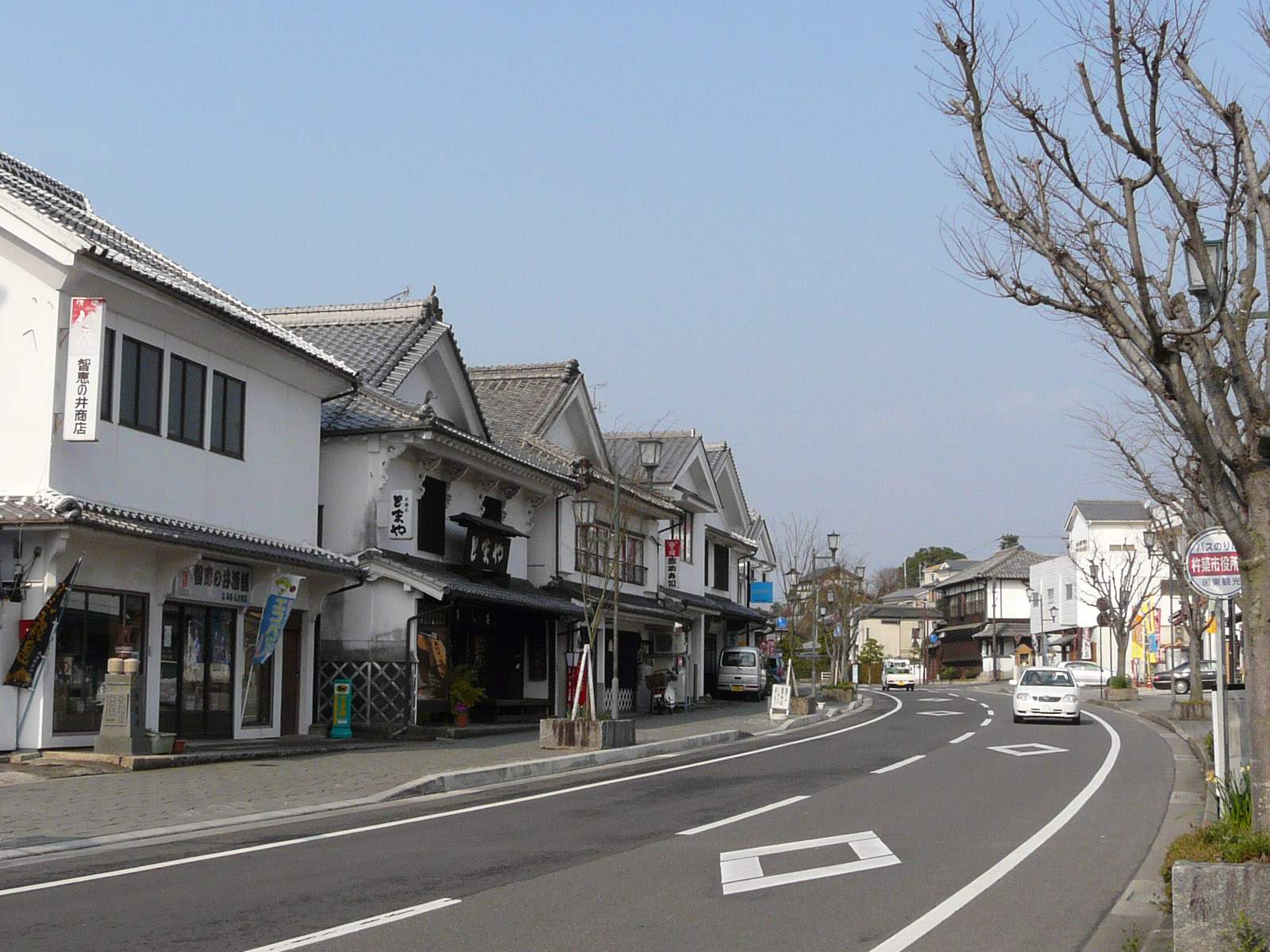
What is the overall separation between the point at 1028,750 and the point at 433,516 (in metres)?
12.4

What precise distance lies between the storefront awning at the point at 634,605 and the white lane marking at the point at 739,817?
1455 cm

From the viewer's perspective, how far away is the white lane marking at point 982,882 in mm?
7352

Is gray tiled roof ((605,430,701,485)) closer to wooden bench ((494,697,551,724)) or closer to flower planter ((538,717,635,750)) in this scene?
wooden bench ((494,697,551,724))

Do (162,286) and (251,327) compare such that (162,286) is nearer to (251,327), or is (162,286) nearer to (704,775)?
(251,327)

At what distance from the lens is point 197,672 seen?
776 inches

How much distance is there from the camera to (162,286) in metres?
17.2

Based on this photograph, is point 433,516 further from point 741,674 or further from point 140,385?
point 741,674

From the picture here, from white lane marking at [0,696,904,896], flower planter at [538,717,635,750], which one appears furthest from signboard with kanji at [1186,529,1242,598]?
flower planter at [538,717,635,750]

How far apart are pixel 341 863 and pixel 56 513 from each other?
25.3 ft

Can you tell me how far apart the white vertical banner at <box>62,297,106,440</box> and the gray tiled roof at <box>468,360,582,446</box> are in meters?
17.5

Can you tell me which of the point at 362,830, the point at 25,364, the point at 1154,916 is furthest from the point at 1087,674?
the point at 1154,916

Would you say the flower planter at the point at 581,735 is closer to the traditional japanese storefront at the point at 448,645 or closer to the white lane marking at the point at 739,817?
the traditional japanese storefront at the point at 448,645

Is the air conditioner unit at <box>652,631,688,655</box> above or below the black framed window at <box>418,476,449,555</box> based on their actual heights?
below

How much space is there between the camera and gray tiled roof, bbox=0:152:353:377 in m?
16.8
